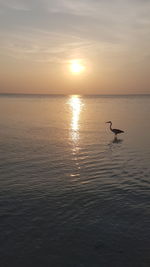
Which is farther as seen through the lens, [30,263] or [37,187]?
[37,187]

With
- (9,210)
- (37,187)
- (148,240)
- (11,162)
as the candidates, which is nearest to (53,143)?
(11,162)

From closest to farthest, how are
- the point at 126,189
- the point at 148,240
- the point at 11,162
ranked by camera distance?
1. the point at 148,240
2. the point at 126,189
3. the point at 11,162

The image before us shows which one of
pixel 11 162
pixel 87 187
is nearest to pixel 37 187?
pixel 87 187

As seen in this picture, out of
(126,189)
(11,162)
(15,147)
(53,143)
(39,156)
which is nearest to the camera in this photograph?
(126,189)

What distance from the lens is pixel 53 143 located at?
1054 inches

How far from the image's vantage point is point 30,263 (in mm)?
8539

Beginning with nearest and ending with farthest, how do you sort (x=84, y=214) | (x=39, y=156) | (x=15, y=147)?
(x=84, y=214)
(x=39, y=156)
(x=15, y=147)

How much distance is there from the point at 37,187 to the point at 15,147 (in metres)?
9.99

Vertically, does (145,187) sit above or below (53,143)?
below

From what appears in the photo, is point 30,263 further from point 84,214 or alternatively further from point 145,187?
point 145,187

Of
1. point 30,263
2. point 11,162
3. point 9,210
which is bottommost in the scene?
point 30,263

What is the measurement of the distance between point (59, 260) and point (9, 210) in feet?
12.9

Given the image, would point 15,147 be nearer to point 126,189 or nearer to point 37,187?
point 37,187

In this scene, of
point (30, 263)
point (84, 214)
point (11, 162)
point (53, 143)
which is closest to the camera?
point (30, 263)
